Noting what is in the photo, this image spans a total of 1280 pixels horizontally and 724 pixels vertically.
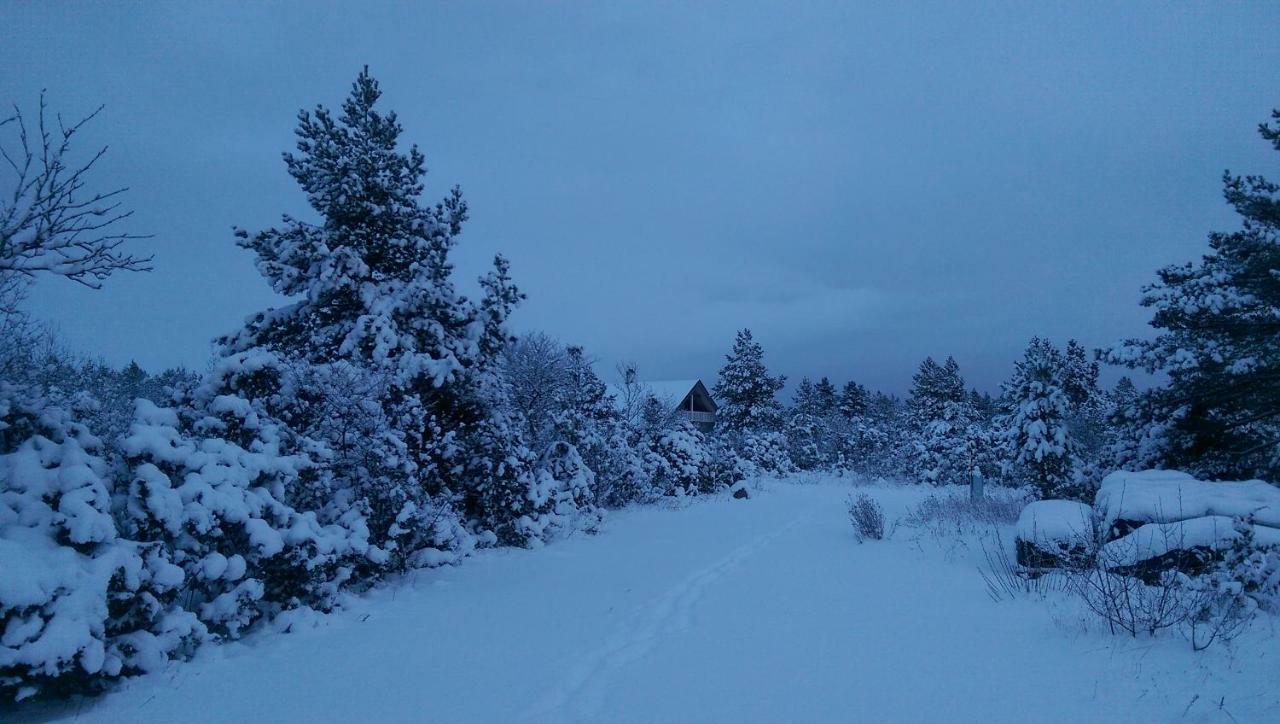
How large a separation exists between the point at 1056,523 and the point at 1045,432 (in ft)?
29.1

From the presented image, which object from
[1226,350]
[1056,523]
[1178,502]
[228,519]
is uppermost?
[1226,350]

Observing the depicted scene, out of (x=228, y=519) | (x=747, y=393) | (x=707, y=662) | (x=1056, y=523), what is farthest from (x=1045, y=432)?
(x=747, y=393)

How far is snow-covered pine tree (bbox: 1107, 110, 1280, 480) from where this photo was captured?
10.1 metres

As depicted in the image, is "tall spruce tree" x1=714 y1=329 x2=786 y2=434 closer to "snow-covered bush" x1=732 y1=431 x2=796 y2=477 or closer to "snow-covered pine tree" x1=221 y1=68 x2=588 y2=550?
"snow-covered bush" x1=732 y1=431 x2=796 y2=477

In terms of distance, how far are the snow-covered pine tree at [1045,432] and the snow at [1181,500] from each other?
6889mm

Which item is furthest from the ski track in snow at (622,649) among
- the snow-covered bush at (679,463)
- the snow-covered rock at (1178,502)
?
the snow-covered bush at (679,463)

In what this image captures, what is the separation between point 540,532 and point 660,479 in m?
10.5

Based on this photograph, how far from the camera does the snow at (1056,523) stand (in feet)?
24.3

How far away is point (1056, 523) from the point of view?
7719 mm

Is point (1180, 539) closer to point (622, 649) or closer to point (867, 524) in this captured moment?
point (867, 524)

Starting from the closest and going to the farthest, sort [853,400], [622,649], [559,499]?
[622,649], [559,499], [853,400]

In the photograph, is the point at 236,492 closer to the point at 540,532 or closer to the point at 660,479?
the point at 540,532

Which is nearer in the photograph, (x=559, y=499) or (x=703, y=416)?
(x=559, y=499)

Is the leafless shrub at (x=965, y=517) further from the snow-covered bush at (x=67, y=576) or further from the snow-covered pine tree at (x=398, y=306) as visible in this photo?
the snow-covered bush at (x=67, y=576)
